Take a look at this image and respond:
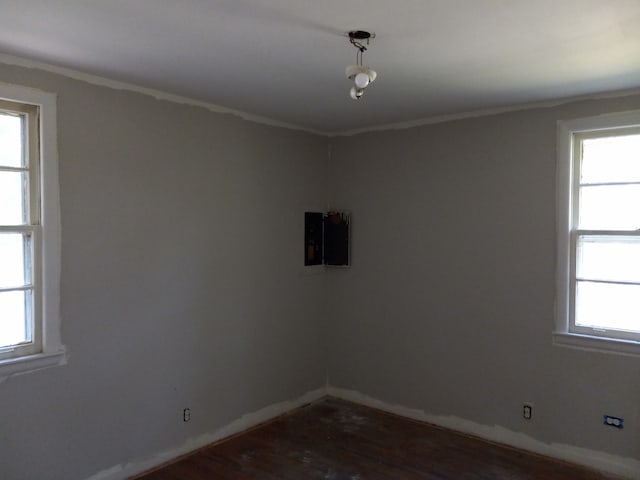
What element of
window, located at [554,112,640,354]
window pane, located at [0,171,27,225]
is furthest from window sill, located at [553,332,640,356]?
window pane, located at [0,171,27,225]

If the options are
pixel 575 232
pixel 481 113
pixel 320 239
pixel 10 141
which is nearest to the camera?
pixel 10 141

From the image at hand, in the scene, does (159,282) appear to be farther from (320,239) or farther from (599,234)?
(599,234)

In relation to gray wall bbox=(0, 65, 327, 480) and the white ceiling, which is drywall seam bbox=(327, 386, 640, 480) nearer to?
gray wall bbox=(0, 65, 327, 480)

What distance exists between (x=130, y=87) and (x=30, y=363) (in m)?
1.70

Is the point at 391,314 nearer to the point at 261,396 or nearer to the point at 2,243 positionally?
the point at 261,396

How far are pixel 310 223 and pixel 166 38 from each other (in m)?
2.38

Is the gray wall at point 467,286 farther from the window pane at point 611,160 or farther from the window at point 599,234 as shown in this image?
the window pane at point 611,160

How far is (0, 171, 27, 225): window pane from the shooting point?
2.70 metres

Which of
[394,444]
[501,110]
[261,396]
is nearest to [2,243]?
[261,396]

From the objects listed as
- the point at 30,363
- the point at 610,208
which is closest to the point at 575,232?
the point at 610,208

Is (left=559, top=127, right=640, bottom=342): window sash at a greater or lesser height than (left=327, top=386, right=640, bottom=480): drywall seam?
greater

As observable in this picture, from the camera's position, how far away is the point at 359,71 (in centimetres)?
212

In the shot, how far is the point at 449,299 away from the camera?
12.9 feet

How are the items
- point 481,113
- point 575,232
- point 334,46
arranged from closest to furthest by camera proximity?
point 334,46, point 575,232, point 481,113
